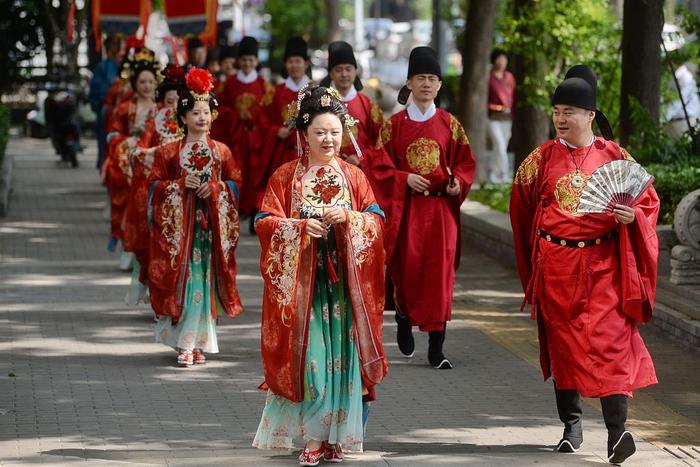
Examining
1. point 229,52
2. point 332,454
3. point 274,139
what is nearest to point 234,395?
point 332,454

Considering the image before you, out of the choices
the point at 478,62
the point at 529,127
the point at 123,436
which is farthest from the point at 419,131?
the point at 478,62

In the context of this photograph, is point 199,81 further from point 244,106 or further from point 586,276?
point 244,106

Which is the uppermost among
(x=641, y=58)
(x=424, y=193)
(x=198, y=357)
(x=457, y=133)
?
(x=641, y=58)

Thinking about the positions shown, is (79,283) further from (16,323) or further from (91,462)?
(91,462)

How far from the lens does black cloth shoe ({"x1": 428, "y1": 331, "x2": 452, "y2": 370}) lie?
9703 millimetres

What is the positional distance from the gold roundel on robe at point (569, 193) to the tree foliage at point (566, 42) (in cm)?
858

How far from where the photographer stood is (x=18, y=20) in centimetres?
3562

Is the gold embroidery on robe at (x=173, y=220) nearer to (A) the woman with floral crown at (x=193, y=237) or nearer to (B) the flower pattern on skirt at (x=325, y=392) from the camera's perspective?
(A) the woman with floral crown at (x=193, y=237)

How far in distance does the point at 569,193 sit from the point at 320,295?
1.27 meters

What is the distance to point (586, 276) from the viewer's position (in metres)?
7.20

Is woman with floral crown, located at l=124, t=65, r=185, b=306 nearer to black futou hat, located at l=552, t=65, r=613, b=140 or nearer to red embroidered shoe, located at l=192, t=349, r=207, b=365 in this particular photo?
red embroidered shoe, located at l=192, t=349, r=207, b=365

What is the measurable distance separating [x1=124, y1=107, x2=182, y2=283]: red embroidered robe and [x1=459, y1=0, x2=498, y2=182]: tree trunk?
296 inches

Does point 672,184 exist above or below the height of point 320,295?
below

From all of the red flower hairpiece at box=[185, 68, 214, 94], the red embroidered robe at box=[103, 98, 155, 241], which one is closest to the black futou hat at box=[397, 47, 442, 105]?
the red flower hairpiece at box=[185, 68, 214, 94]
